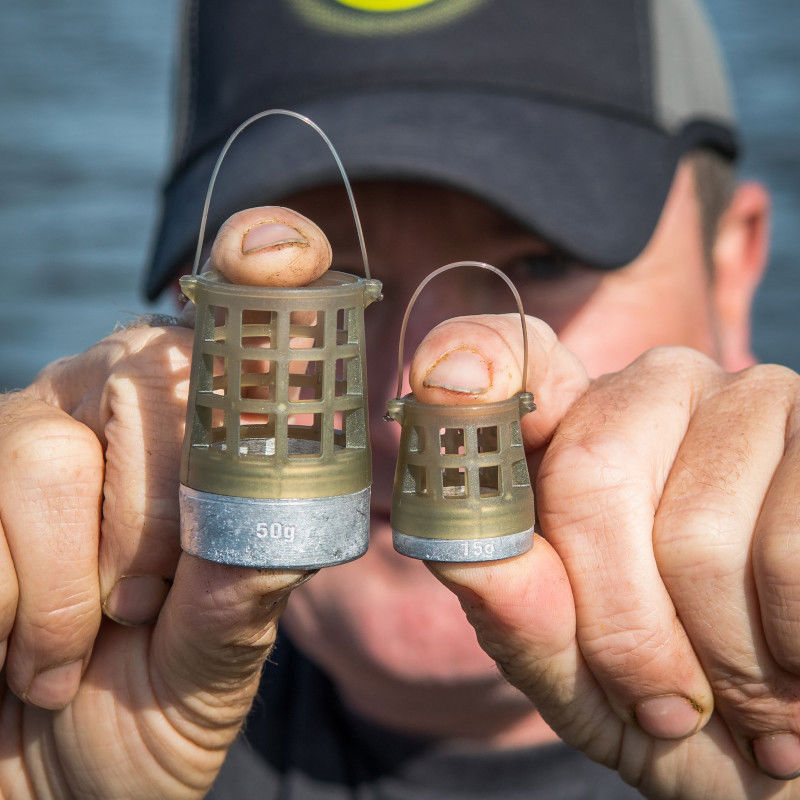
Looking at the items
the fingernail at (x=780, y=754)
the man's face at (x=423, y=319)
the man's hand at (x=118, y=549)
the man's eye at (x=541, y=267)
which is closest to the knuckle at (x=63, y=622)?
the man's hand at (x=118, y=549)

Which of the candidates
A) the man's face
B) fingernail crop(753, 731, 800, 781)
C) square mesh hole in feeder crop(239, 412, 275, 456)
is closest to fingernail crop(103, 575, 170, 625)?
square mesh hole in feeder crop(239, 412, 275, 456)

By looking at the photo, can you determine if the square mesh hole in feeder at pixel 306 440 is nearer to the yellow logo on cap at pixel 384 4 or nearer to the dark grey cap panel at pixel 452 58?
the dark grey cap panel at pixel 452 58

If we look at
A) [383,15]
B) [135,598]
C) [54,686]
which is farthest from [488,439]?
[383,15]

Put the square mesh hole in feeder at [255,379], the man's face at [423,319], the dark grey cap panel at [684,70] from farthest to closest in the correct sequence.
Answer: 1. the dark grey cap panel at [684,70]
2. the man's face at [423,319]
3. the square mesh hole in feeder at [255,379]

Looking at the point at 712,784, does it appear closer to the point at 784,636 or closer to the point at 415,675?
the point at 784,636

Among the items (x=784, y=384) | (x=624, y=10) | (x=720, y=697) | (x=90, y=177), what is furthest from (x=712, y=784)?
(x=90, y=177)

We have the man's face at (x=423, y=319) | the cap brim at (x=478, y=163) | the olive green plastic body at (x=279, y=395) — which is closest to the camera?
the olive green plastic body at (x=279, y=395)
